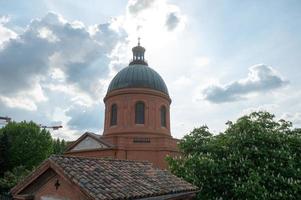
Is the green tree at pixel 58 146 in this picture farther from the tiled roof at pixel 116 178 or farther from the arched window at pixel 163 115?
the tiled roof at pixel 116 178

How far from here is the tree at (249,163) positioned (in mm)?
12438

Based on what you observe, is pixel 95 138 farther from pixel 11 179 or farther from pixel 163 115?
pixel 11 179

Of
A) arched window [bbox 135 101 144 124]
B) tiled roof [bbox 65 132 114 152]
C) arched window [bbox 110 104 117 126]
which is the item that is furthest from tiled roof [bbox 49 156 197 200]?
arched window [bbox 110 104 117 126]

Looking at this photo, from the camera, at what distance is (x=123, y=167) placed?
969cm

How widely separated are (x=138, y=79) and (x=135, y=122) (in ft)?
15.3

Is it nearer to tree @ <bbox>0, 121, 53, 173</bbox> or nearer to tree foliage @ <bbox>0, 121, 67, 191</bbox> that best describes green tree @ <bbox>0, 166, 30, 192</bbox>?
tree foliage @ <bbox>0, 121, 67, 191</bbox>

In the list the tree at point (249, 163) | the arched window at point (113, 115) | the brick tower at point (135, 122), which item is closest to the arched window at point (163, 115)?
the brick tower at point (135, 122)

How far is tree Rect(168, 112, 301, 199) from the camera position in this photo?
40.8 ft

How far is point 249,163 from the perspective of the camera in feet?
43.2

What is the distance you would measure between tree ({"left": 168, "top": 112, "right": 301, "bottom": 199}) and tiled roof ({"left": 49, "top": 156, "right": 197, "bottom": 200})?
3138mm

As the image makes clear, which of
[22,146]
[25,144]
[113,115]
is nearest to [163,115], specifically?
[113,115]

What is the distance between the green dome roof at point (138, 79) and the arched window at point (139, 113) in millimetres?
2005

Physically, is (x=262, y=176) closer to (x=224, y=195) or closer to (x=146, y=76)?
(x=224, y=195)

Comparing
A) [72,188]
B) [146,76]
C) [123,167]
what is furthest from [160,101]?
[72,188]
